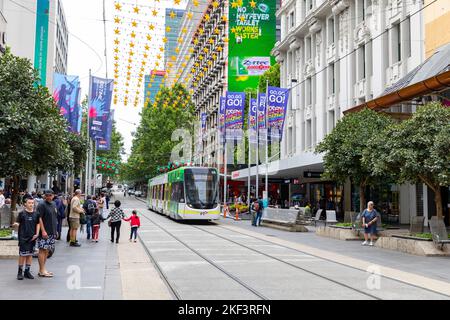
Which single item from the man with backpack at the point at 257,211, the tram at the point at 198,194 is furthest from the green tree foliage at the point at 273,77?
the man with backpack at the point at 257,211

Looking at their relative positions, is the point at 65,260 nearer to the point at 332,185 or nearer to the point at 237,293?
the point at 237,293

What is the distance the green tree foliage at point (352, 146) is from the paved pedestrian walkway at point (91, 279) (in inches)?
383

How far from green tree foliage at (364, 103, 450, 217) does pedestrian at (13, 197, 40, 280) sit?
10.9m

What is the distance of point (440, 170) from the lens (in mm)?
14820

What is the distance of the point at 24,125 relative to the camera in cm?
1398

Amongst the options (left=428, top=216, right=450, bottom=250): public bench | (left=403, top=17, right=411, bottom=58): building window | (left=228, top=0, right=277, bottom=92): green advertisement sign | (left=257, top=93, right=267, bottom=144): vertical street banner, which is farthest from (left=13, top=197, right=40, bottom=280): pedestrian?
(left=228, top=0, right=277, bottom=92): green advertisement sign

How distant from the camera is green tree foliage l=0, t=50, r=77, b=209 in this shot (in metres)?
14.0

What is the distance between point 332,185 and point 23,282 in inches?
1190

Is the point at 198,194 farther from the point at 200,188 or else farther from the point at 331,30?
the point at 331,30

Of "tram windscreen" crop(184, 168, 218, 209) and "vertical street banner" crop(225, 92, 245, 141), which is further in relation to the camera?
"vertical street banner" crop(225, 92, 245, 141)

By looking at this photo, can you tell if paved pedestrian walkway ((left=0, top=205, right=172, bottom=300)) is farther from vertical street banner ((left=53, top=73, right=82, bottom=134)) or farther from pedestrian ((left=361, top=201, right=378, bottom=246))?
vertical street banner ((left=53, top=73, right=82, bottom=134))

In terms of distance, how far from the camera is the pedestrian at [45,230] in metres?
10.2

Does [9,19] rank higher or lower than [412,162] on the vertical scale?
higher
